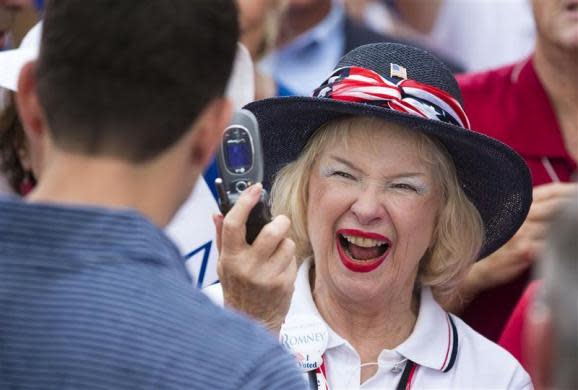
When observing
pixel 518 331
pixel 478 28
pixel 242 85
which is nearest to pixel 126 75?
pixel 518 331

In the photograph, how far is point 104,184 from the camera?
1798 mm

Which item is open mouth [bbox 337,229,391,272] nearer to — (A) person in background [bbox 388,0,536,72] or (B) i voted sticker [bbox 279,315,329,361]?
(B) i voted sticker [bbox 279,315,329,361]

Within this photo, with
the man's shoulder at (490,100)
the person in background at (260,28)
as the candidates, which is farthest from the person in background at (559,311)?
the person in background at (260,28)

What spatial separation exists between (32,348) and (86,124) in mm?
330

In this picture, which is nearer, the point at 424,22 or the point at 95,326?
the point at 95,326

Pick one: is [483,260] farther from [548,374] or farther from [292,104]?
[548,374]

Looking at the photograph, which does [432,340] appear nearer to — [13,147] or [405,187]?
[405,187]

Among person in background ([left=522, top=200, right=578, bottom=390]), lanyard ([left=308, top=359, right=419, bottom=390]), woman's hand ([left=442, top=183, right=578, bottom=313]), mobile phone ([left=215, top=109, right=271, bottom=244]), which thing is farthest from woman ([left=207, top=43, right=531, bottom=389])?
person in background ([left=522, top=200, right=578, bottom=390])

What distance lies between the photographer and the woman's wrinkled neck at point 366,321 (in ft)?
11.0

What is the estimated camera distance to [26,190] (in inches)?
131

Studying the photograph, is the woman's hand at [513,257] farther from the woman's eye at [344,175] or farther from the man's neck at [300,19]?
the man's neck at [300,19]

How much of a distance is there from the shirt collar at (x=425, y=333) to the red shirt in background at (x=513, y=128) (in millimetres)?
508

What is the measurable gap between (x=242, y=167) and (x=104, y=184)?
84cm

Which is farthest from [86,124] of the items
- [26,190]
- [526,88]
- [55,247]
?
[526,88]
